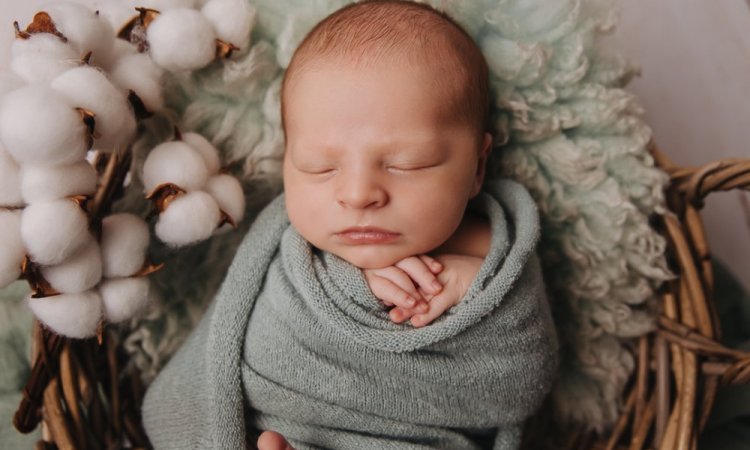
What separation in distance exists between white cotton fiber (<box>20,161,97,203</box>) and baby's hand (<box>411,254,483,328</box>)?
1.36ft

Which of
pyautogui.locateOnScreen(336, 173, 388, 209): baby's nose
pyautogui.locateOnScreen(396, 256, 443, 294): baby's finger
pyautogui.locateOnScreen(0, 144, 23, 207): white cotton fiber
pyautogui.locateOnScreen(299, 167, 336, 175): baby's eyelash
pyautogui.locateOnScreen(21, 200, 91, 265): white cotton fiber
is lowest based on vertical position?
pyautogui.locateOnScreen(396, 256, 443, 294): baby's finger

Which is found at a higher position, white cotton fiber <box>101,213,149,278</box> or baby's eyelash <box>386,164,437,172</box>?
baby's eyelash <box>386,164,437,172</box>

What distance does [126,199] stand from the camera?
3.23 feet

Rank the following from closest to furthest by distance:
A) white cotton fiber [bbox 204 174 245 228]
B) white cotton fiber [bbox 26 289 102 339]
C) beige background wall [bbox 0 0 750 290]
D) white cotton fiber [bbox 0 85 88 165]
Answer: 1. white cotton fiber [bbox 0 85 88 165]
2. white cotton fiber [bbox 26 289 102 339]
3. white cotton fiber [bbox 204 174 245 228]
4. beige background wall [bbox 0 0 750 290]

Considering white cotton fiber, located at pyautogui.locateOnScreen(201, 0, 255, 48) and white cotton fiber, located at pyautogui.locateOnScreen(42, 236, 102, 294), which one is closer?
white cotton fiber, located at pyautogui.locateOnScreen(42, 236, 102, 294)

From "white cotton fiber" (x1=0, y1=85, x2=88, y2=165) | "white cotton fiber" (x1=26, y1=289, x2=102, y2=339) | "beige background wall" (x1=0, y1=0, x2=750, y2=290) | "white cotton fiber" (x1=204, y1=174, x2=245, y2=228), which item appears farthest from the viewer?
"beige background wall" (x1=0, y1=0, x2=750, y2=290)

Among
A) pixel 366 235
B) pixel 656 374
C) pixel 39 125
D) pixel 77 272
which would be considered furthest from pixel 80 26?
pixel 656 374

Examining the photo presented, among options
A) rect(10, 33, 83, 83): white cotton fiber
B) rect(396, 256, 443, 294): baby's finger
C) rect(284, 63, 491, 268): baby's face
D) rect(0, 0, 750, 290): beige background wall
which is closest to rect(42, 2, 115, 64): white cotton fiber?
rect(10, 33, 83, 83): white cotton fiber

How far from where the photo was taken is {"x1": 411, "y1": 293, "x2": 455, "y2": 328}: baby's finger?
0.83 m

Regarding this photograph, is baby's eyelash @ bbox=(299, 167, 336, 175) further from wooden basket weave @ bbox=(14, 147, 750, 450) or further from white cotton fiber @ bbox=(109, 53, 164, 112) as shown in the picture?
wooden basket weave @ bbox=(14, 147, 750, 450)

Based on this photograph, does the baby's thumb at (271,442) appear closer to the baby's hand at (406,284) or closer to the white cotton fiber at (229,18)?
the baby's hand at (406,284)

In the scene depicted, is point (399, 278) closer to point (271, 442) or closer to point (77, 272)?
point (271, 442)

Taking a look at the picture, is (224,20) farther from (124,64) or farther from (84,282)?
(84,282)

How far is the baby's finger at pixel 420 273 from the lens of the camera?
2.75 ft
